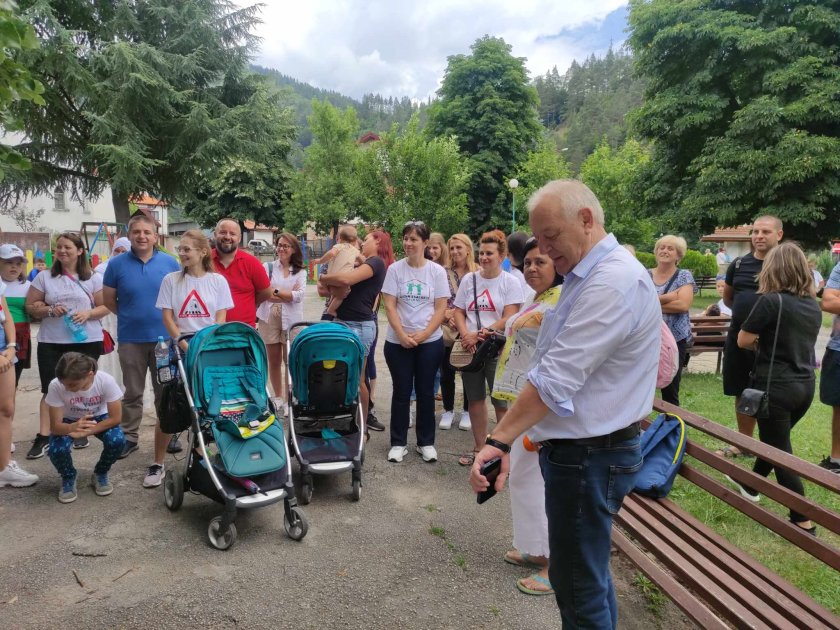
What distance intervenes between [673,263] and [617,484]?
4309mm

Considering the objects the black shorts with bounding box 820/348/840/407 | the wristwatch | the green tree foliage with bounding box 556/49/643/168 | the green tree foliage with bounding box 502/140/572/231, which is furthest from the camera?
the green tree foliage with bounding box 556/49/643/168

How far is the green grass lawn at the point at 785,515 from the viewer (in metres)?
3.20

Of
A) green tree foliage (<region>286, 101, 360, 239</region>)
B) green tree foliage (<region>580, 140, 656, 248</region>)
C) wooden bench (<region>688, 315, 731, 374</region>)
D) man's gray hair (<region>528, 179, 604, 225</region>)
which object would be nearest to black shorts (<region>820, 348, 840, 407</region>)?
man's gray hair (<region>528, 179, 604, 225</region>)

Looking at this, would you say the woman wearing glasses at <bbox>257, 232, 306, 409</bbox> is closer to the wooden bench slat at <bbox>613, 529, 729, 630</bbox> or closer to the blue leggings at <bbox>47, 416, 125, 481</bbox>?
the blue leggings at <bbox>47, 416, 125, 481</bbox>

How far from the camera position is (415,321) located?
4891mm

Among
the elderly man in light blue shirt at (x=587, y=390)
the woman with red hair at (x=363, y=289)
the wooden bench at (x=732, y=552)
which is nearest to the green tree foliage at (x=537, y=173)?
the woman with red hair at (x=363, y=289)

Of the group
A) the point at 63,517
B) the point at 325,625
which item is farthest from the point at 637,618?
the point at 63,517

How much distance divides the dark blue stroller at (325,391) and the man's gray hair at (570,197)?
265cm

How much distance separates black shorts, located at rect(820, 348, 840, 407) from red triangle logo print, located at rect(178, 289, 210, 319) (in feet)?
16.6

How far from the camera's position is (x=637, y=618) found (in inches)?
112

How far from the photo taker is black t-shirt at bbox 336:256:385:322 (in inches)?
203

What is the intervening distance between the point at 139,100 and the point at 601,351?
759 inches

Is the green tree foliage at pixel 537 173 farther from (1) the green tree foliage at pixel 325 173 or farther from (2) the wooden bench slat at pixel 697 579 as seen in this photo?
(2) the wooden bench slat at pixel 697 579

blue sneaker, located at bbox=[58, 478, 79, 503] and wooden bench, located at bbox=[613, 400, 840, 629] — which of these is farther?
blue sneaker, located at bbox=[58, 478, 79, 503]
